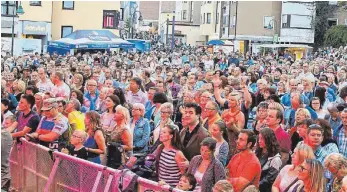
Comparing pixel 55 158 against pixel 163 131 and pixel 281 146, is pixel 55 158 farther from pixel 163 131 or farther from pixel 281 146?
pixel 281 146

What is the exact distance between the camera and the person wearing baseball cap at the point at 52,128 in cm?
905

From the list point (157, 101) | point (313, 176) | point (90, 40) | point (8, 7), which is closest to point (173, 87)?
point (157, 101)

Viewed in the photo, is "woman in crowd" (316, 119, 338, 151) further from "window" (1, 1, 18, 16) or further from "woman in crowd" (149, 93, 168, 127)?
"window" (1, 1, 18, 16)

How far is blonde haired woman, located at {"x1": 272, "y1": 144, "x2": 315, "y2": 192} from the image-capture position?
21.4 ft

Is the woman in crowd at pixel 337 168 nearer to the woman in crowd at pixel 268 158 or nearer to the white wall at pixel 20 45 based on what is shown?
the woman in crowd at pixel 268 158

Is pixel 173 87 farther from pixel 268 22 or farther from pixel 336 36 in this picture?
pixel 268 22

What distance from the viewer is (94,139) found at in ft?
27.4

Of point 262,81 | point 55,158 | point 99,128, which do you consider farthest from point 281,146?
point 262,81

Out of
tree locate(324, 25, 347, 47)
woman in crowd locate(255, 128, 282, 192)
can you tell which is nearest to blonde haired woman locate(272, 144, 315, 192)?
woman in crowd locate(255, 128, 282, 192)

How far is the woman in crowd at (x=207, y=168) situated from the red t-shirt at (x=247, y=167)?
0.19 metres

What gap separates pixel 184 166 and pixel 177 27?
6951 cm

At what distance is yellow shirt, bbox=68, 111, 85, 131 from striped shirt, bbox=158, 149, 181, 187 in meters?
2.29

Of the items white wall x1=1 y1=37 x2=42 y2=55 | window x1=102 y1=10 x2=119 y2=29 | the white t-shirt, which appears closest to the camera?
the white t-shirt

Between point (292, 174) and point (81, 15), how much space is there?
43202 millimetres
